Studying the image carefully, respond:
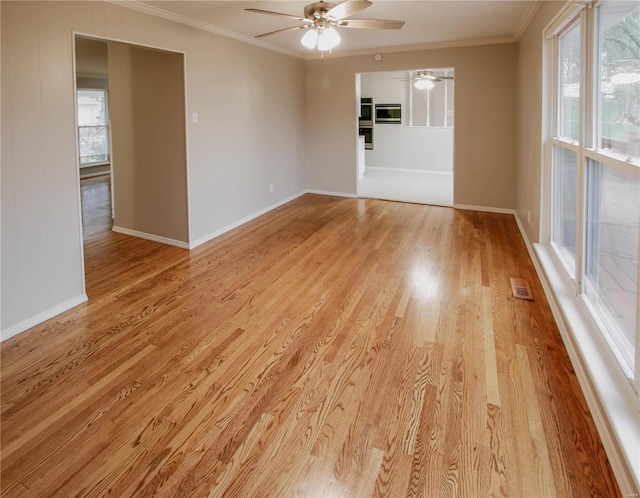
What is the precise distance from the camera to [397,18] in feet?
14.5

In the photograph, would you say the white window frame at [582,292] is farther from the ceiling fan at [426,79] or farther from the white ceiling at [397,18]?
the ceiling fan at [426,79]

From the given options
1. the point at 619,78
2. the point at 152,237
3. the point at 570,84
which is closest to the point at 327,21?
the point at 570,84

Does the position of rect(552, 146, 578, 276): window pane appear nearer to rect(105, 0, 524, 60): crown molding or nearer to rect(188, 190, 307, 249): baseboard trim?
rect(105, 0, 524, 60): crown molding

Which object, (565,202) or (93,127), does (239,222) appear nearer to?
(565,202)

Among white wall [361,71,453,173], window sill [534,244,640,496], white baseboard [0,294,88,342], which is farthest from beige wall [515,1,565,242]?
white wall [361,71,453,173]

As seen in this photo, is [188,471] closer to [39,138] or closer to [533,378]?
[533,378]

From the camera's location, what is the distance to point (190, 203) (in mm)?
4586

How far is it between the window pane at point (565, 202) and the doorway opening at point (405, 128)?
5.37 m

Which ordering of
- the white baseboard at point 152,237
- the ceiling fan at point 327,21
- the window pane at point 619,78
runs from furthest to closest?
the white baseboard at point 152,237
the ceiling fan at point 327,21
the window pane at point 619,78

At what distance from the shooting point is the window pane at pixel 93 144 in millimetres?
10383

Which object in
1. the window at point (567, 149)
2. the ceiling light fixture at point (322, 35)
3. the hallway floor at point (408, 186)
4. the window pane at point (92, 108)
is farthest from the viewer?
the window pane at point (92, 108)

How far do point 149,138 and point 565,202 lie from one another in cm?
416

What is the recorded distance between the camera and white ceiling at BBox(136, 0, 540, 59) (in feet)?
12.6

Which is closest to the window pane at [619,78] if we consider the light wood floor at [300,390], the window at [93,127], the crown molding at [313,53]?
the light wood floor at [300,390]
